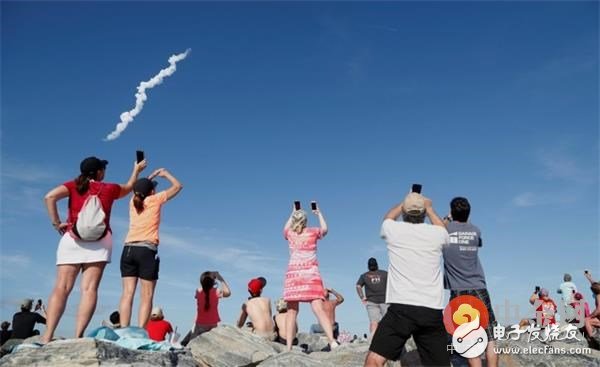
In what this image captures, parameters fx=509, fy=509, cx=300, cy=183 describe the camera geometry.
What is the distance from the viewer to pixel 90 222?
6426 millimetres

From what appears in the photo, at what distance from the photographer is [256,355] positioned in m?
8.79

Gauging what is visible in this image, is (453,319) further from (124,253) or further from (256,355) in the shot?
(124,253)

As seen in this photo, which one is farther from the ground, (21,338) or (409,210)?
(409,210)

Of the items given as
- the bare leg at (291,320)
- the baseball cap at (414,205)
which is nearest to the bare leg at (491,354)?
the baseball cap at (414,205)

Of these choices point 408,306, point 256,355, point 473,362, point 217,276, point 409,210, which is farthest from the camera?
point 217,276

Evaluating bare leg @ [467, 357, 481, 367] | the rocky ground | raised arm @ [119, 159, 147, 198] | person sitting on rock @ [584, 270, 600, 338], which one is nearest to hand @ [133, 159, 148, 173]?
raised arm @ [119, 159, 147, 198]

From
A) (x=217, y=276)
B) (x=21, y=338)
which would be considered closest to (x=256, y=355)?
(x=217, y=276)

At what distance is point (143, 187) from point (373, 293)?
706 centimetres

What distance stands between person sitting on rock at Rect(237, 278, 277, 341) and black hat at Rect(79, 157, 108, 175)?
5280 mm

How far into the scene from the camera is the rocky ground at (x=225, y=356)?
5238 mm

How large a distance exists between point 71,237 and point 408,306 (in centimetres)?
427

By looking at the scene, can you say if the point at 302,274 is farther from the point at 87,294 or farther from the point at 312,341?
the point at 312,341

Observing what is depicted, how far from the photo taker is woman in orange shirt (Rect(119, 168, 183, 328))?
7512 millimetres

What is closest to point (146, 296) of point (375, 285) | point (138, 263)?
point (138, 263)
